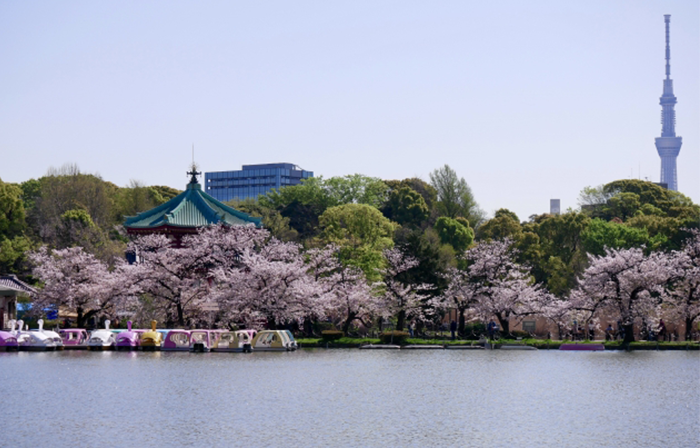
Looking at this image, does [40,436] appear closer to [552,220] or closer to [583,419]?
[583,419]

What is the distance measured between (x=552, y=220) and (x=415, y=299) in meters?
33.8

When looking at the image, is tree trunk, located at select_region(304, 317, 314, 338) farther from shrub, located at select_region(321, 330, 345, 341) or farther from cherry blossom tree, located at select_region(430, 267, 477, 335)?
cherry blossom tree, located at select_region(430, 267, 477, 335)

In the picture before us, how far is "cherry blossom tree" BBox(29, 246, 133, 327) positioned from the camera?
237 feet

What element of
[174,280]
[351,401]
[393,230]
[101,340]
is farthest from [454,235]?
[351,401]

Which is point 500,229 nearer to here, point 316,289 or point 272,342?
point 316,289

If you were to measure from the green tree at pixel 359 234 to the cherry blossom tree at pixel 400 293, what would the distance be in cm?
640

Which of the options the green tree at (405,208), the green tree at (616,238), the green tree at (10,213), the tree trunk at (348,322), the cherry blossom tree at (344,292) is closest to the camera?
the cherry blossom tree at (344,292)

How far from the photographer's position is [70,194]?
362 feet

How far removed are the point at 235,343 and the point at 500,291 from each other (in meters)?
21.9

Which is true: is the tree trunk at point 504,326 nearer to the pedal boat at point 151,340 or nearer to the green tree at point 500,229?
the pedal boat at point 151,340

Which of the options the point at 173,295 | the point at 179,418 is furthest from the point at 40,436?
the point at 173,295

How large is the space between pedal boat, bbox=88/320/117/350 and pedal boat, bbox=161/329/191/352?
3982 millimetres

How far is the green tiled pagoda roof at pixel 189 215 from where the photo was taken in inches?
3516

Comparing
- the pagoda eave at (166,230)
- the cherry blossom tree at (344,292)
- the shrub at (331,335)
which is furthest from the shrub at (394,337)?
the pagoda eave at (166,230)
